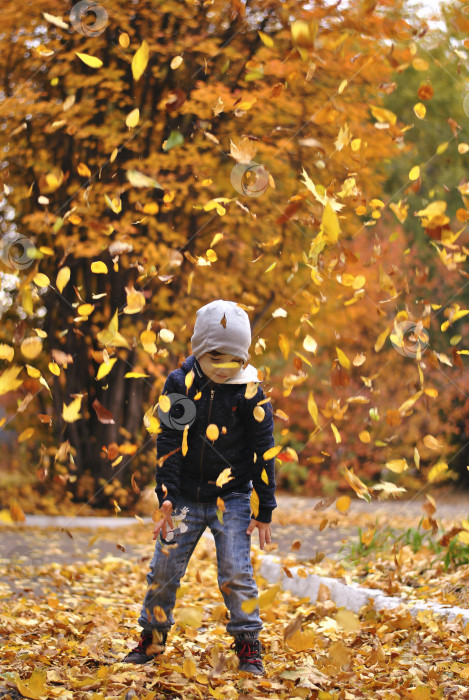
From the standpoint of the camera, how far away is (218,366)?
10.0 feet

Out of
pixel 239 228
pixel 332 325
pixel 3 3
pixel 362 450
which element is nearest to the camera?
pixel 3 3

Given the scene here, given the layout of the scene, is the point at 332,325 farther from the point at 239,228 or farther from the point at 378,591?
the point at 378,591

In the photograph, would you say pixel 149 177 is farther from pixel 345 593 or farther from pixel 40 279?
pixel 345 593

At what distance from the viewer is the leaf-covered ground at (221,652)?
2.71 m

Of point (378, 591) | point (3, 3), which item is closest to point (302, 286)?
point (3, 3)

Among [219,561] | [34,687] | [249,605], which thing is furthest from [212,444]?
[34,687]

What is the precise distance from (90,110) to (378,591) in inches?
240

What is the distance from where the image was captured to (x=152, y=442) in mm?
9680

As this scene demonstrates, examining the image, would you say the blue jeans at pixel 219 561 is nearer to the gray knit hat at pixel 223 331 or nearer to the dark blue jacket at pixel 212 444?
the dark blue jacket at pixel 212 444

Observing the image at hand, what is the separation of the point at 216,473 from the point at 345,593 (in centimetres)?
166

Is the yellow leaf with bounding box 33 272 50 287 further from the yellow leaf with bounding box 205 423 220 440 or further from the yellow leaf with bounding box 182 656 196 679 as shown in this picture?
the yellow leaf with bounding box 182 656 196 679

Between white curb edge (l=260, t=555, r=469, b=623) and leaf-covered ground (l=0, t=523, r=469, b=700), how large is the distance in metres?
0.06

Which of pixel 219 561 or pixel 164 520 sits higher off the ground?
pixel 164 520

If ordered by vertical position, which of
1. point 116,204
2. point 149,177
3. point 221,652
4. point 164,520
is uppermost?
point 116,204
